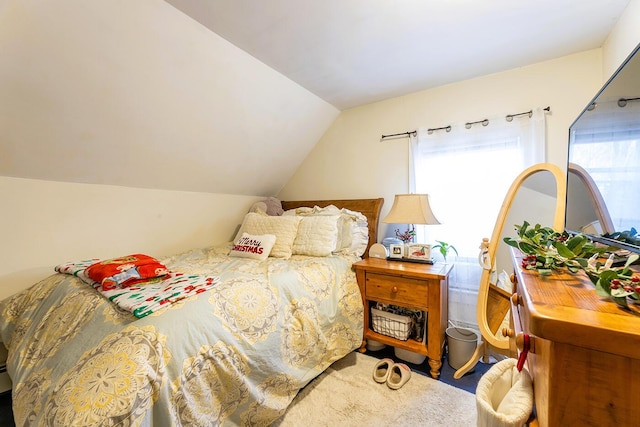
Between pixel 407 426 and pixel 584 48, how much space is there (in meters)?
2.67

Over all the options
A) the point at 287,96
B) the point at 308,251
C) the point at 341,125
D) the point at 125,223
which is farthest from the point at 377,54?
the point at 125,223

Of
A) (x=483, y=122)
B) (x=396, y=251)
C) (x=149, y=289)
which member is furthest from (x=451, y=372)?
(x=149, y=289)

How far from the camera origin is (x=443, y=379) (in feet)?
5.92

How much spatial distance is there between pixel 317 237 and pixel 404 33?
5.18ft

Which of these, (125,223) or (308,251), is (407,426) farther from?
(125,223)

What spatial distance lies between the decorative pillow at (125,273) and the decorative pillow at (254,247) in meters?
0.69

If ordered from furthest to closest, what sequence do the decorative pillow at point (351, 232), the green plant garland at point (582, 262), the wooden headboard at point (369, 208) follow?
the wooden headboard at point (369, 208), the decorative pillow at point (351, 232), the green plant garland at point (582, 262)

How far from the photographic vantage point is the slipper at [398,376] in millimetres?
1719

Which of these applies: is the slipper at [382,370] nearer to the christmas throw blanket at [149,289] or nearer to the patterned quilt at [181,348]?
the patterned quilt at [181,348]

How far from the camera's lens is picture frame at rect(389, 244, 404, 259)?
2.22m

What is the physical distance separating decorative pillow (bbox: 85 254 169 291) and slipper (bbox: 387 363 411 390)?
62.1 inches

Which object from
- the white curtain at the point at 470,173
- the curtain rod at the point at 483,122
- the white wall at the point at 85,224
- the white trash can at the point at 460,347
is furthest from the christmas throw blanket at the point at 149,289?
the curtain rod at the point at 483,122

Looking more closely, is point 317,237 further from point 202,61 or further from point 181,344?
point 202,61

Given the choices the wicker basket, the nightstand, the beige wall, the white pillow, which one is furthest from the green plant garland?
the beige wall
